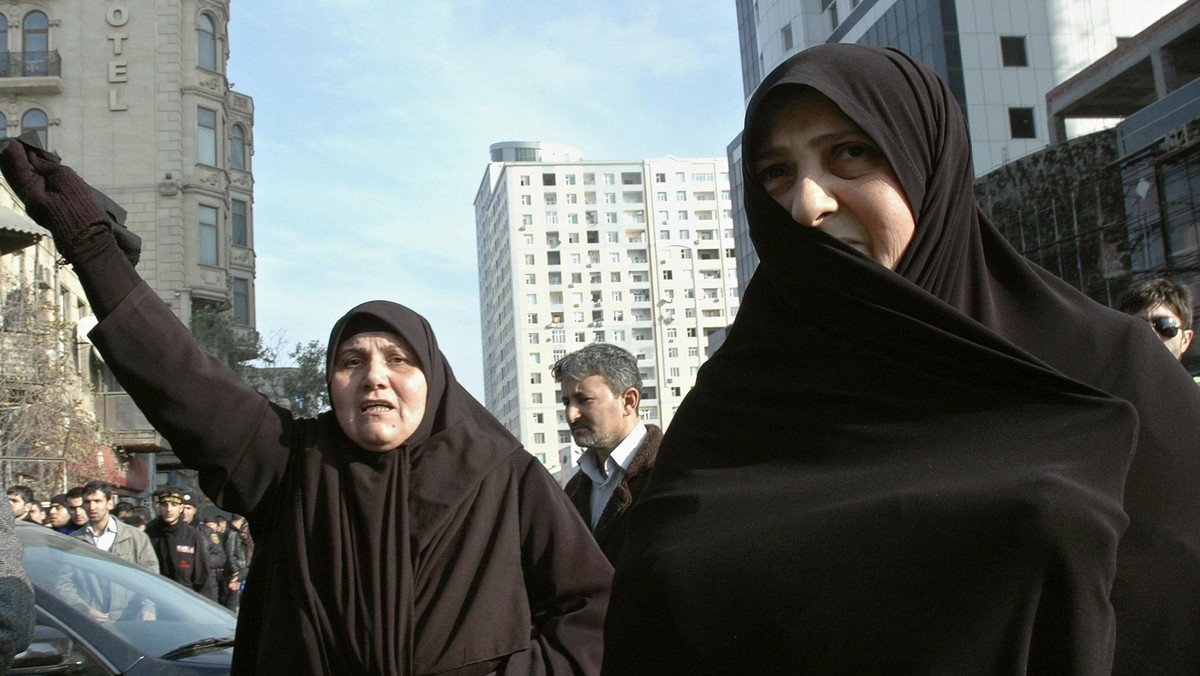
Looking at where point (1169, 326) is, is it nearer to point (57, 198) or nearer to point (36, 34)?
point (57, 198)

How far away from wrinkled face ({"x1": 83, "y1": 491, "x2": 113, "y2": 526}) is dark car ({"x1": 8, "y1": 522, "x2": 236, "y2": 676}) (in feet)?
17.1

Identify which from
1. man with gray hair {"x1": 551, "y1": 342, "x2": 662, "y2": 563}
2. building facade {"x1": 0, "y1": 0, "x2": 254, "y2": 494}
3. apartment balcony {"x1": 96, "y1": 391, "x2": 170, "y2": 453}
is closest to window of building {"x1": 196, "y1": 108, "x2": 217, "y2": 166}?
building facade {"x1": 0, "y1": 0, "x2": 254, "y2": 494}

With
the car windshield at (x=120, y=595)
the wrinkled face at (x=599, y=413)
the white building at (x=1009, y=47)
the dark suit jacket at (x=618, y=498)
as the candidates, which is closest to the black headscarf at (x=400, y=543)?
the dark suit jacket at (x=618, y=498)

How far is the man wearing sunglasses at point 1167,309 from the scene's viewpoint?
16.1ft

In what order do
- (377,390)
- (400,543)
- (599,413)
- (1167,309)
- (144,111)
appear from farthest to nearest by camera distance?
(144,111) < (599,413) < (1167,309) < (377,390) < (400,543)

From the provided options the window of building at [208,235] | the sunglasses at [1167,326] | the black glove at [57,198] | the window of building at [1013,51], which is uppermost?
the window of building at [1013,51]

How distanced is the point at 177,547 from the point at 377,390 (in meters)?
9.62

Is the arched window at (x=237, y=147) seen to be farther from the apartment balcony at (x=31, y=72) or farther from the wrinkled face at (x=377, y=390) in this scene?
the wrinkled face at (x=377, y=390)

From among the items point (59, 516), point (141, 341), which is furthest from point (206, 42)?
point (141, 341)

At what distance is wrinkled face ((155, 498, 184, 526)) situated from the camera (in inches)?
478

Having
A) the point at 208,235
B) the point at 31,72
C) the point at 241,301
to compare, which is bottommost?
the point at 241,301

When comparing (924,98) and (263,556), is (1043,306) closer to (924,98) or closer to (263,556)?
(924,98)

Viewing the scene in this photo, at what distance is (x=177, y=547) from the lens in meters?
12.4

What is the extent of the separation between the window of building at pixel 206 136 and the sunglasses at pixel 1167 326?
37895 millimetres
